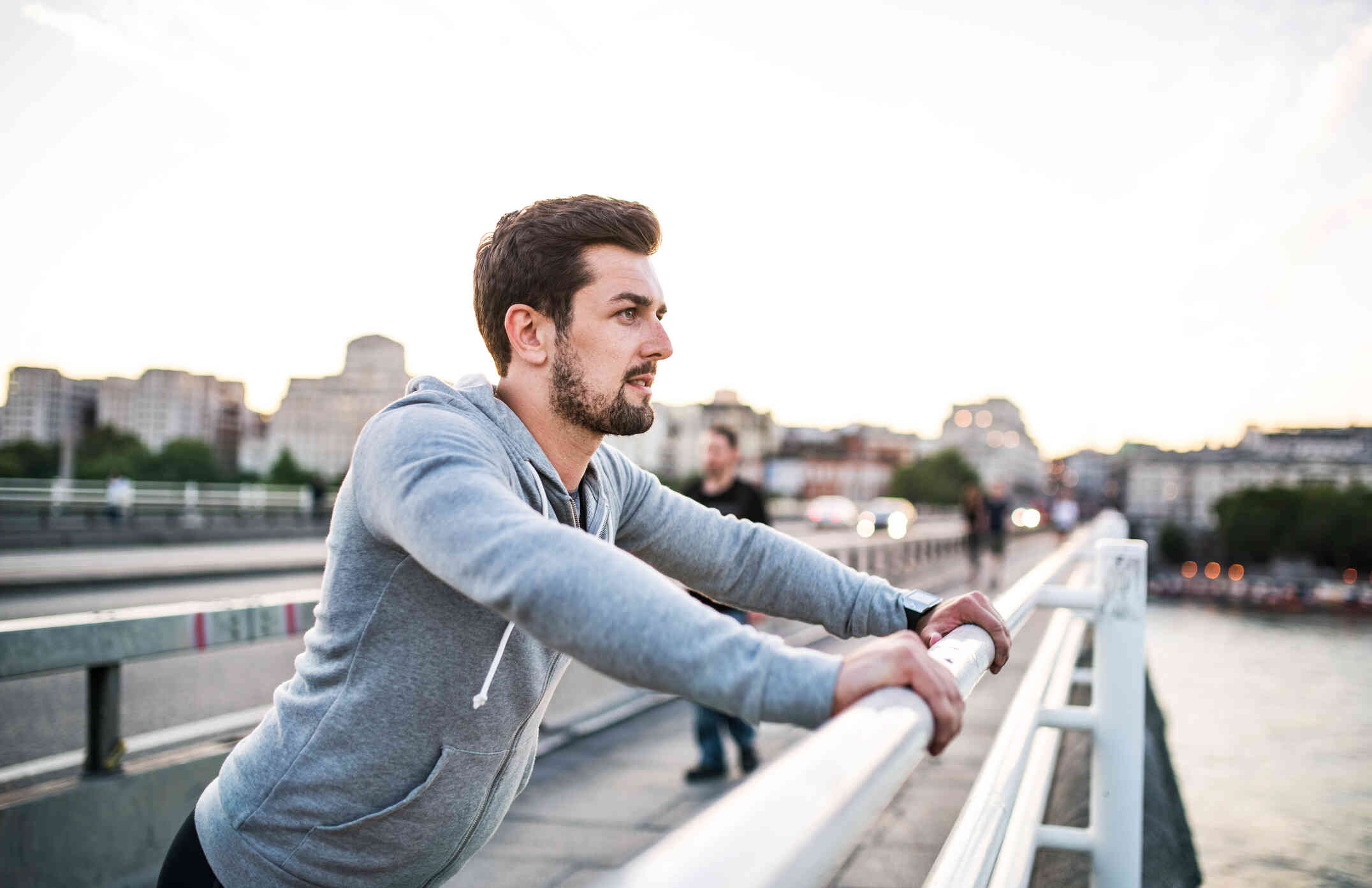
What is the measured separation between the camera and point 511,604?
113cm

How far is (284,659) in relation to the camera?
10078 millimetres

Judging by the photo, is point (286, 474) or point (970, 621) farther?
point (286, 474)

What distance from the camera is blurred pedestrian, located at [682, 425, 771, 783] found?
5.51 m

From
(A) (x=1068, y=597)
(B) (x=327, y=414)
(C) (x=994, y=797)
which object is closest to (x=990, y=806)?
(C) (x=994, y=797)

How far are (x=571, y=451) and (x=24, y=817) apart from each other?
88.8 inches

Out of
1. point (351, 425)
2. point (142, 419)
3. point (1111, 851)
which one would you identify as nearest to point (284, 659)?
point (1111, 851)

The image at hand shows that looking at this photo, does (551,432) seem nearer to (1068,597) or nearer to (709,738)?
(1068,597)

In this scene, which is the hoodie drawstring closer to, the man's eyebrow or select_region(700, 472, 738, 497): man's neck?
the man's eyebrow

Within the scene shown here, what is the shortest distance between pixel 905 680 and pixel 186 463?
12886 centimetres

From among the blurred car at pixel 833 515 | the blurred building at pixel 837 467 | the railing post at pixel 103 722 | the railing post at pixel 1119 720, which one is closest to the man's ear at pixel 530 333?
the railing post at pixel 1119 720

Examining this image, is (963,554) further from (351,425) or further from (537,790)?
(351,425)

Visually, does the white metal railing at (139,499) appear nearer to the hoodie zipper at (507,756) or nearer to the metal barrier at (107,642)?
the metal barrier at (107,642)

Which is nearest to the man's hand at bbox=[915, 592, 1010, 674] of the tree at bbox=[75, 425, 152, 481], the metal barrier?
the metal barrier

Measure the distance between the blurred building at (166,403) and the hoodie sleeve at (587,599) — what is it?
605 feet
